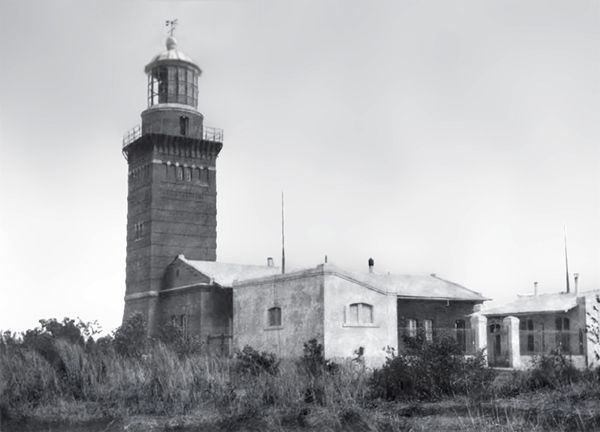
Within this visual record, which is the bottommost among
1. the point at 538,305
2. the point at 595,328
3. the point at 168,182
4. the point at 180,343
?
the point at 180,343

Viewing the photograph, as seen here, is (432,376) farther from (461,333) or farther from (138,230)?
(138,230)

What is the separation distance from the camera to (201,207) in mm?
42031

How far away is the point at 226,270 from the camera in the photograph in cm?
3831

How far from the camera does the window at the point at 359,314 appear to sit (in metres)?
26.6

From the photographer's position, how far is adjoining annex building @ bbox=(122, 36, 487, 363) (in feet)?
87.3

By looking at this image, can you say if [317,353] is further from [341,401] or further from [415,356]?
[341,401]

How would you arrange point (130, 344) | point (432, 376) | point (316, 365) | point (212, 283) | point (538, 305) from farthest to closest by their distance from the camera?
point (212, 283) → point (538, 305) → point (130, 344) → point (316, 365) → point (432, 376)

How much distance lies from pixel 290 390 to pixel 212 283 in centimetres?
2242

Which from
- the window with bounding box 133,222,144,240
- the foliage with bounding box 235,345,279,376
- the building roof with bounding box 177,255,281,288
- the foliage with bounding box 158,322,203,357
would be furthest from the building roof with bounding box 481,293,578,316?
the window with bounding box 133,222,144,240

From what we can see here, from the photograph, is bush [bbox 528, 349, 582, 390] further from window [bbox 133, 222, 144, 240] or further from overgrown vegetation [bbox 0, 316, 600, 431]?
window [bbox 133, 222, 144, 240]

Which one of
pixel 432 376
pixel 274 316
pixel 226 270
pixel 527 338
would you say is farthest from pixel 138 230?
pixel 432 376

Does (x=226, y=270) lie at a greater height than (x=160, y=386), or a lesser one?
greater

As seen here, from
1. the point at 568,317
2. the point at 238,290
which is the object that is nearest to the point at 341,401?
the point at 238,290

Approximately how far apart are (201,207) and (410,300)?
13.6 metres
